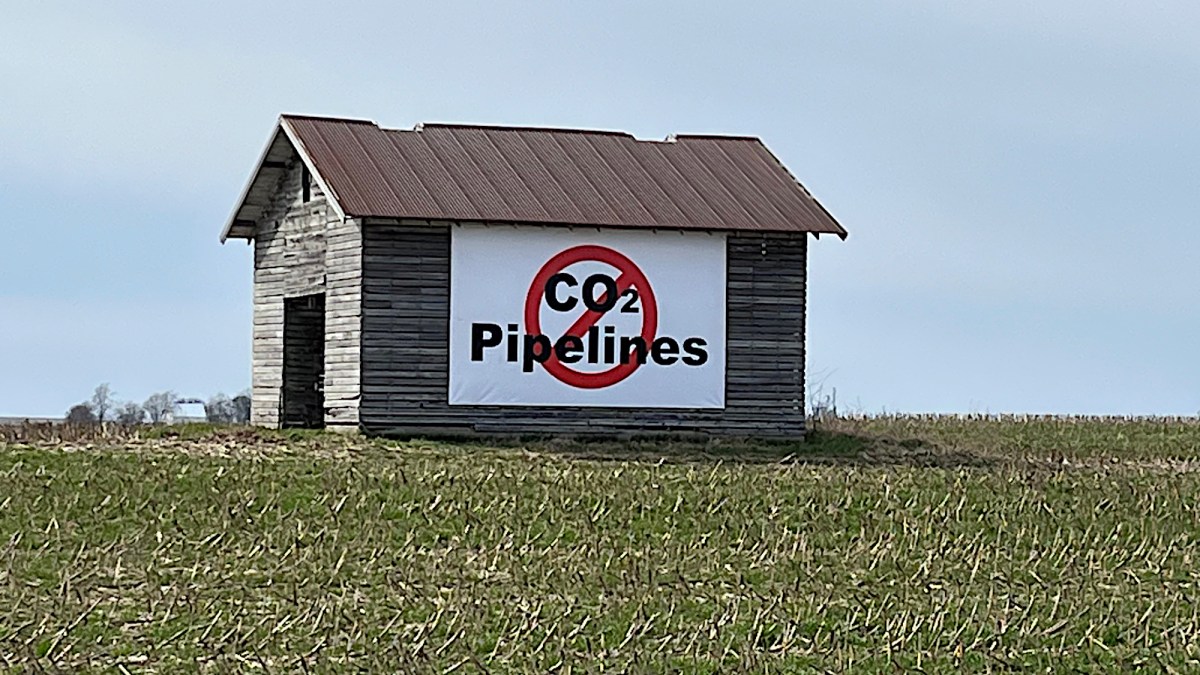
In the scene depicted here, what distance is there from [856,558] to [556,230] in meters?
14.5

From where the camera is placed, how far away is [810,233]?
122 ft

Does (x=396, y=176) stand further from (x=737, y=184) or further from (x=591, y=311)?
(x=737, y=184)

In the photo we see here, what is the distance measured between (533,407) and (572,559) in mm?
14007

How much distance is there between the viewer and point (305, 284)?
3775 centimetres

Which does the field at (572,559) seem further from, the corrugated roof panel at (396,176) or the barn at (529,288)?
the corrugated roof panel at (396,176)

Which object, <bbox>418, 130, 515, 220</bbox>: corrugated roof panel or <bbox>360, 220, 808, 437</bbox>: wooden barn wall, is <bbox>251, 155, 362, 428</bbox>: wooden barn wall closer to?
<bbox>360, 220, 808, 437</bbox>: wooden barn wall

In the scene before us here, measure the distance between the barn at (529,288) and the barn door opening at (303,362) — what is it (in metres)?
0.05

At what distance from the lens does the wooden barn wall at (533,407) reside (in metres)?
35.0

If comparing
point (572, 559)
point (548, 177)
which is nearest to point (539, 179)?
point (548, 177)

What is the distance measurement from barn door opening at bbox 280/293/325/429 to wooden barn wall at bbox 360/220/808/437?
3838mm

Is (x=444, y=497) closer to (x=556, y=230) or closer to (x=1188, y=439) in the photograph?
(x=556, y=230)

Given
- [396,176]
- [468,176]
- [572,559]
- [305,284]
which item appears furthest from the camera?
[305,284]

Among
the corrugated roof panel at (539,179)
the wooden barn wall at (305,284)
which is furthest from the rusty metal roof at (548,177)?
the wooden barn wall at (305,284)

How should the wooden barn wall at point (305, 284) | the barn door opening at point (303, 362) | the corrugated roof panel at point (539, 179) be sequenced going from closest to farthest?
the wooden barn wall at point (305, 284)
the corrugated roof panel at point (539, 179)
the barn door opening at point (303, 362)
